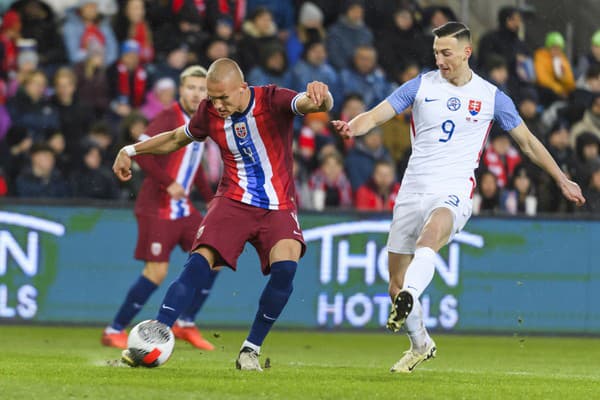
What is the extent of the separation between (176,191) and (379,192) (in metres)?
4.79

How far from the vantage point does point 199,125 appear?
9.68 m

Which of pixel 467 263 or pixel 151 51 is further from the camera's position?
pixel 151 51

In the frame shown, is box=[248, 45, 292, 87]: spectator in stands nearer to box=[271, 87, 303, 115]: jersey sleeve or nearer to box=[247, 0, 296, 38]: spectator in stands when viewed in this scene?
box=[247, 0, 296, 38]: spectator in stands

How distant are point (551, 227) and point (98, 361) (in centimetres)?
714

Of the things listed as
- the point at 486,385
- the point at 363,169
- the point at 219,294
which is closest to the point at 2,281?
the point at 219,294

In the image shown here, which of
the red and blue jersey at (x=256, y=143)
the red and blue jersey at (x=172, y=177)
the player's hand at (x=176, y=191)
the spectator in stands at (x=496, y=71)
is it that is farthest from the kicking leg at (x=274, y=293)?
the spectator in stands at (x=496, y=71)

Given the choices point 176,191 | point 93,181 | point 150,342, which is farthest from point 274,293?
point 93,181

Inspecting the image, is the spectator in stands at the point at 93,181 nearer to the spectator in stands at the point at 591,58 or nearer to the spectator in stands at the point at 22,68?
the spectator in stands at the point at 22,68

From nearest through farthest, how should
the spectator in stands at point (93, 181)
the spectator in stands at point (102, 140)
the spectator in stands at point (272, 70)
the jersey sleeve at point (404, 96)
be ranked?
the jersey sleeve at point (404, 96) < the spectator in stands at point (93, 181) < the spectator in stands at point (102, 140) < the spectator in stands at point (272, 70)

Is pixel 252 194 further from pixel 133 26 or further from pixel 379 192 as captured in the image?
pixel 133 26

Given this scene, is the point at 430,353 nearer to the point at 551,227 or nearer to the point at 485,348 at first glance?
the point at 485,348

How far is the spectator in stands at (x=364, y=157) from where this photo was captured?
17422mm

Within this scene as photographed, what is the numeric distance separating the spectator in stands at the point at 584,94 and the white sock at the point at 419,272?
10394 millimetres

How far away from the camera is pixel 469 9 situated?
20.9 meters
